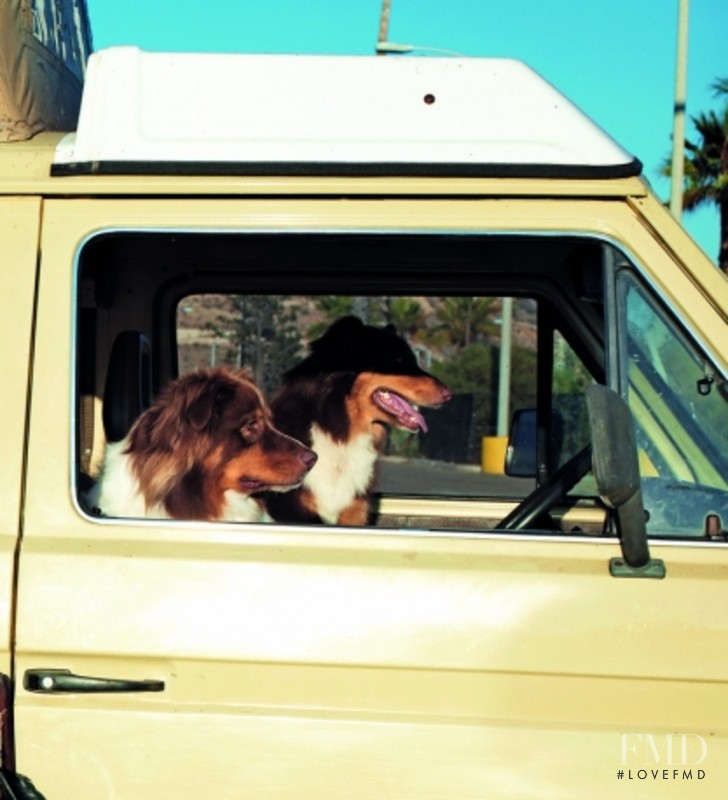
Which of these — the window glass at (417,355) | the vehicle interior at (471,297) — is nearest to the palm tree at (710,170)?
the window glass at (417,355)

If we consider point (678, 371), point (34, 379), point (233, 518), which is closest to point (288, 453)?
point (233, 518)

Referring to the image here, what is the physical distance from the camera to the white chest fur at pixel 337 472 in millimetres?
4098

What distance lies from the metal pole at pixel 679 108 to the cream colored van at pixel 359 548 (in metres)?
13.0

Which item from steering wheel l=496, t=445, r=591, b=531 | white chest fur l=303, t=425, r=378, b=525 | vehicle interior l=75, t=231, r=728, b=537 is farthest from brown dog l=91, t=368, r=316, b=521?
white chest fur l=303, t=425, r=378, b=525

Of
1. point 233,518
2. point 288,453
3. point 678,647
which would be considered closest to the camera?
point 678,647

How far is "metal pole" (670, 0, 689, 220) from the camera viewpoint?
15.1 m

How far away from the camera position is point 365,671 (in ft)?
7.77

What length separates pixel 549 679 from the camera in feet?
7.72

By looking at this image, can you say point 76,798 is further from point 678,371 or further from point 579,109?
point 579,109

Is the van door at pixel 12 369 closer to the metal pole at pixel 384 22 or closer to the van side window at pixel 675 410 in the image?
the van side window at pixel 675 410

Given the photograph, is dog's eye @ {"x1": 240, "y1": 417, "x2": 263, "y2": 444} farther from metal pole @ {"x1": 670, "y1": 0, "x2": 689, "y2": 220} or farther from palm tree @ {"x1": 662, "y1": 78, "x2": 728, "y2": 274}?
palm tree @ {"x1": 662, "y1": 78, "x2": 728, "y2": 274}

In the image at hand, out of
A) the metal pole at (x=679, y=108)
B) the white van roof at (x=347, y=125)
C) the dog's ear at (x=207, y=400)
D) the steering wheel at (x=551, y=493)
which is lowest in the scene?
the steering wheel at (x=551, y=493)

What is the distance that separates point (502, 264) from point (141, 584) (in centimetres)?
207

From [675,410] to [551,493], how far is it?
0.69 metres
